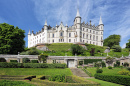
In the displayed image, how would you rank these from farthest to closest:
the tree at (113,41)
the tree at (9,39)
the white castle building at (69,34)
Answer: the tree at (113,41), the white castle building at (69,34), the tree at (9,39)

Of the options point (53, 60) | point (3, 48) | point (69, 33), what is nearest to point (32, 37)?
point (69, 33)

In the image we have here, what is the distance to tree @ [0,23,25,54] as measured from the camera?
36.2 meters

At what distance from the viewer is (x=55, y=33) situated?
216 ft

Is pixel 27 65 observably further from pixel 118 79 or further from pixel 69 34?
pixel 69 34

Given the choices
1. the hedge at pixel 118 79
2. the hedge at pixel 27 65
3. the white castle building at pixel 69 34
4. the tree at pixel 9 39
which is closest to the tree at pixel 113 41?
the white castle building at pixel 69 34

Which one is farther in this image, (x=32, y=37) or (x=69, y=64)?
(x=32, y=37)

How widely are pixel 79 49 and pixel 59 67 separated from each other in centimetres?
1729

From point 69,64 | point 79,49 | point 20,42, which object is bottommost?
point 69,64

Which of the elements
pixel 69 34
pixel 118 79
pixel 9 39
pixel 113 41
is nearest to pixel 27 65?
pixel 9 39

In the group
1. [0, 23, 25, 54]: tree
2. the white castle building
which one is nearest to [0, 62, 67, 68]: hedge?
[0, 23, 25, 54]: tree

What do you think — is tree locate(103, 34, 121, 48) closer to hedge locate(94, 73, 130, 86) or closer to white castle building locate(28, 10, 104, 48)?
white castle building locate(28, 10, 104, 48)

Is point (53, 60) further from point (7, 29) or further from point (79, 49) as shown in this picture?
point (7, 29)

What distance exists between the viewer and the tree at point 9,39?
1423 inches

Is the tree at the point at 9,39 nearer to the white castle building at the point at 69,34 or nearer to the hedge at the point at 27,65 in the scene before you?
the hedge at the point at 27,65
